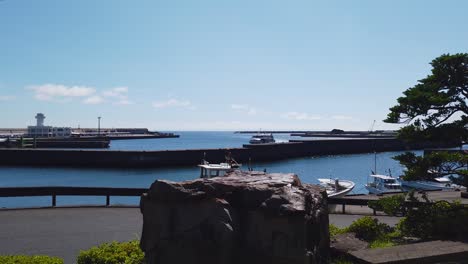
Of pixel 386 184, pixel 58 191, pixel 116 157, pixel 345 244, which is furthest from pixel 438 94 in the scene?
pixel 116 157

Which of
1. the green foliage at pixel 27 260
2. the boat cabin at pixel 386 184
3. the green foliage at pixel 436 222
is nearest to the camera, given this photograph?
the green foliage at pixel 27 260

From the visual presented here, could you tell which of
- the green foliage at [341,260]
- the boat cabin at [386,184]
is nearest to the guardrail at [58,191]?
the green foliage at [341,260]

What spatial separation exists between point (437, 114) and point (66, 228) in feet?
37.5

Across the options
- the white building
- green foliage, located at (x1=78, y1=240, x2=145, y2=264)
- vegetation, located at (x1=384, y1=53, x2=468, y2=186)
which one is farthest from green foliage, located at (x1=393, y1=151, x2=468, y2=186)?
the white building

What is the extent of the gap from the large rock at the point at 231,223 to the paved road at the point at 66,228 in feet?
12.2

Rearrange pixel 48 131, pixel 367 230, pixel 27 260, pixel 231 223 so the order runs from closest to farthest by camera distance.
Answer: pixel 231 223, pixel 27 260, pixel 367 230, pixel 48 131

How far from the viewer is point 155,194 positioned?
7.56m

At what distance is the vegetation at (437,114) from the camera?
31.1ft

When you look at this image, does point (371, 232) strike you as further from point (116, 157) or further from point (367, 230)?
point (116, 157)

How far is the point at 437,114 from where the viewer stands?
389 inches

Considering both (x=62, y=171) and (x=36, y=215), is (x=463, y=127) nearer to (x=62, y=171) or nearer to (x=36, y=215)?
(x=36, y=215)

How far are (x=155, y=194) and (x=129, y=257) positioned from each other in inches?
78.1

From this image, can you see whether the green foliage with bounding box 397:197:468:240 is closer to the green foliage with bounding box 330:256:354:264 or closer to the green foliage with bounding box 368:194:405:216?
the green foliage with bounding box 368:194:405:216

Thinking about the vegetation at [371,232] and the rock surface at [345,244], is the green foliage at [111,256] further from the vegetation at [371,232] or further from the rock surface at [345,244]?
the vegetation at [371,232]
